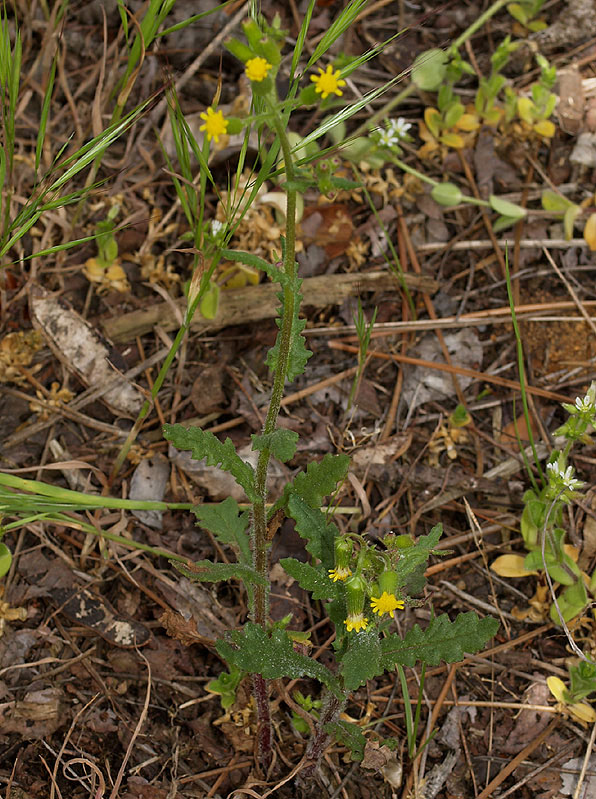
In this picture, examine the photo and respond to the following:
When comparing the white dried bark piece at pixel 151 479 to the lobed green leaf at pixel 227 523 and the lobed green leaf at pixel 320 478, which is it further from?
the lobed green leaf at pixel 320 478

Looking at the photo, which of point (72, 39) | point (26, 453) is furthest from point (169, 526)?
point (72, 39)

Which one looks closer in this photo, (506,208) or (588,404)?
(588,404)

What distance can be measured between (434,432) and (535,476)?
385 mm

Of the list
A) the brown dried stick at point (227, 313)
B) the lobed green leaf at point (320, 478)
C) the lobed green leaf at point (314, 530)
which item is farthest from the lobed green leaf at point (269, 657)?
the brown dried stick at point (227, 313)

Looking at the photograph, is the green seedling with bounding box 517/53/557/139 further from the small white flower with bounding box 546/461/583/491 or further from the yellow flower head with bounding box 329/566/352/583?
the yellow flower head with bounding box 329/566/352/583

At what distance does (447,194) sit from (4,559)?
2106mm

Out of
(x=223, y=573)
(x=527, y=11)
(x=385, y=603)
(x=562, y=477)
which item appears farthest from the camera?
(x=527, y=11)

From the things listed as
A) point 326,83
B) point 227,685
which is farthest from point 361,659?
point 326,83

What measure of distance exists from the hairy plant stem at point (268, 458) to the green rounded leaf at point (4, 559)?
78cm

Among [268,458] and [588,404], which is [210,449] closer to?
[268,458]

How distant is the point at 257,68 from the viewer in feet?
5.02

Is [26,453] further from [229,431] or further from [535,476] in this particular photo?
[535,476]

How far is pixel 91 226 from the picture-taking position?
3.04m

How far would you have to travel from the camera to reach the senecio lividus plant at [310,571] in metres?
1.79
